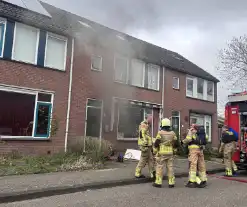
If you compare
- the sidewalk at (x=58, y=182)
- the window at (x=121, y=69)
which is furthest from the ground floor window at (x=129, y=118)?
the sidewalk at (x=58, y=182)

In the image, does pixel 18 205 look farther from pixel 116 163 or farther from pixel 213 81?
pixel 213 81

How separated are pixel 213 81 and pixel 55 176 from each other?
14.4 metres

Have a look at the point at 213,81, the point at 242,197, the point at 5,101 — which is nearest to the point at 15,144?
the point at 5,101

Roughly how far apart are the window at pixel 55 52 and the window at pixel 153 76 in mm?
4902

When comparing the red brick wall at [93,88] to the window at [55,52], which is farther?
the red brick wall at [93,88]

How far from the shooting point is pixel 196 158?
7105mm

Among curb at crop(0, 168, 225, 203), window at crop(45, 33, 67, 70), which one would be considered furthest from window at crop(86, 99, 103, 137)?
curb at crop(0, 168, 225, 203)

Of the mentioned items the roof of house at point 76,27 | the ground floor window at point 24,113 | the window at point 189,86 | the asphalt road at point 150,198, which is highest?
the roof of house at point 76,27

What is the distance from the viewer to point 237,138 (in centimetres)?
901

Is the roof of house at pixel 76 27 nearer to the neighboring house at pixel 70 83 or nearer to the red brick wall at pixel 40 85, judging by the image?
the neighboring house at pixel 70 83

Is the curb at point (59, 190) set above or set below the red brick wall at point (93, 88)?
below

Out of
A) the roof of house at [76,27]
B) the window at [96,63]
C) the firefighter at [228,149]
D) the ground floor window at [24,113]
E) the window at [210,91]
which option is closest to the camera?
the firefighter at [228,149]

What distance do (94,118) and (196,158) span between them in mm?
5958

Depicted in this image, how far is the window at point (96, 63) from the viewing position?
40.0 feet
